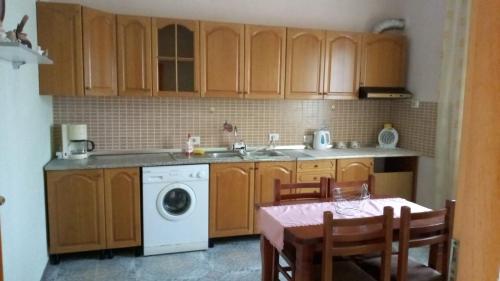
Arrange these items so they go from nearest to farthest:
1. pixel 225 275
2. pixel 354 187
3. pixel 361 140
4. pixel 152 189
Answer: pixel 354 187 → pixel 225 275 → pixel 152 189 → pixel 361 140

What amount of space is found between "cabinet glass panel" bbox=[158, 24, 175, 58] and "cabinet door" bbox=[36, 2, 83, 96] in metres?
0.67

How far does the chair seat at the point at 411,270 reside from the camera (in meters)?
2.08

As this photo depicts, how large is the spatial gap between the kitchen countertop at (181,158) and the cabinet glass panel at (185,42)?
38.1 inches

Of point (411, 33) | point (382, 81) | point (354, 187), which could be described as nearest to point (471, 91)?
point (354, 187)

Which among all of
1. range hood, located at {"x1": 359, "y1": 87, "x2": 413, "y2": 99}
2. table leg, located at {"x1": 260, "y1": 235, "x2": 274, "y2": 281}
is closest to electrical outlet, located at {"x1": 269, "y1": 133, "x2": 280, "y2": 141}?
range hood, located at {"x1": 359, "y1": 87, "x2": 413, "y2": 99}

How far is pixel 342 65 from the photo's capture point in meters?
4.02

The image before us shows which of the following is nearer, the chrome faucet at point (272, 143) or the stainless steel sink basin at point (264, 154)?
the stainless steel sink basin at point (264, 154)

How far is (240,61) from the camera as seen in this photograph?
144 inches

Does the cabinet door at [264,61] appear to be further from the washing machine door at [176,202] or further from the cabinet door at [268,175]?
the washing machine door at [176,202]

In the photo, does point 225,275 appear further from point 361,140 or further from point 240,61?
point 361,140

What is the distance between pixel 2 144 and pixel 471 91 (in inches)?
79.2

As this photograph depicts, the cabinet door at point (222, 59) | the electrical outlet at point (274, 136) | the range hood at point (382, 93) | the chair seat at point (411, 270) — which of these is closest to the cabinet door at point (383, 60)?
the range hood at point (382, 93)

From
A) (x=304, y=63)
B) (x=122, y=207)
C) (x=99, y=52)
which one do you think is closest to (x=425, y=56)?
(x=304, y=63)

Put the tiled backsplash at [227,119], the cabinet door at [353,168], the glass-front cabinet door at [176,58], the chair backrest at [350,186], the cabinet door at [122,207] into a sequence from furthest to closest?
1. the cabinet door at [353,168]
2. the tiled backsplash at [227,119]
3. the glass-front cabinet door at [176,58]
4. the cabinet door at [122,207]
5. the chair backrest at [350,186]
